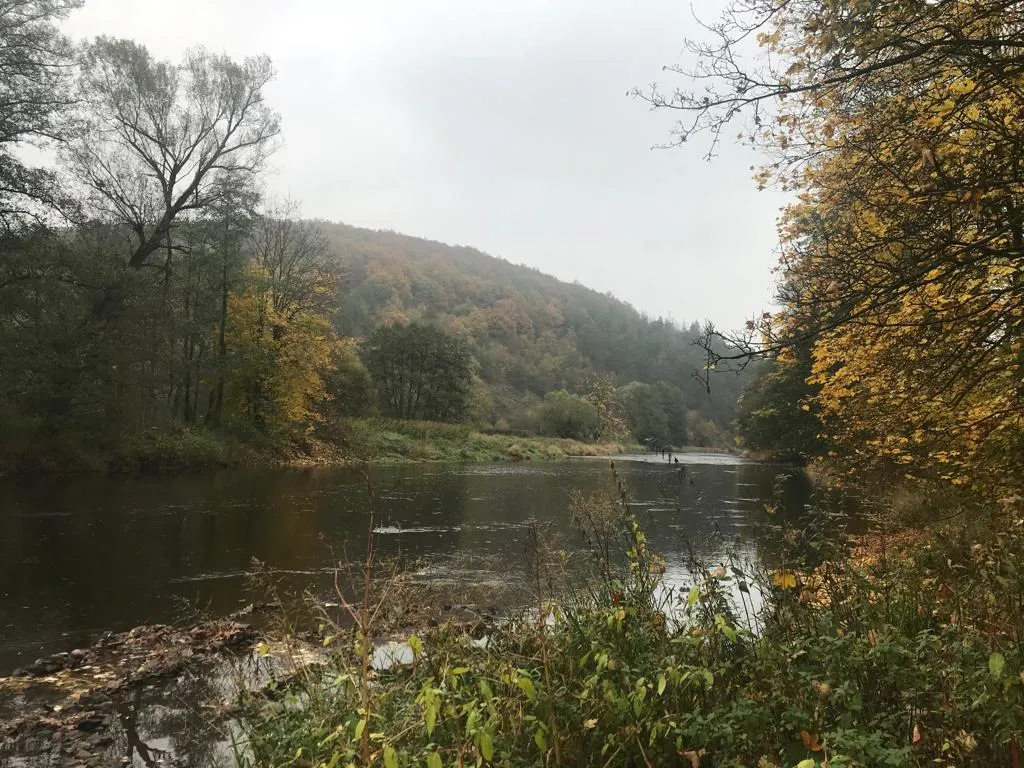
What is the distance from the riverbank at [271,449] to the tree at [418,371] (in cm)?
785

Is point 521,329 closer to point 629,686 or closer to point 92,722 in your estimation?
point 92,722

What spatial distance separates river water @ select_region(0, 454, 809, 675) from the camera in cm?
701

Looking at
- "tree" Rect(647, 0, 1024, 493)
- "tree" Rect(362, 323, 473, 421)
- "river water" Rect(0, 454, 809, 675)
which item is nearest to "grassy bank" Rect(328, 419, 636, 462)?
"tree" Rect(362, 323, 473, 421)

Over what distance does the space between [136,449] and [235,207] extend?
9.94m

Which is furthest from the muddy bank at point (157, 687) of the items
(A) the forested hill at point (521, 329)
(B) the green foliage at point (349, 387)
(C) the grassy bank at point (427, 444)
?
(A) the forested hill at point (521, 329)

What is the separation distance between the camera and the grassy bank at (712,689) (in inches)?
95.3

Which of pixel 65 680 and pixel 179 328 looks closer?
pixel 65 680

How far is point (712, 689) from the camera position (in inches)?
127

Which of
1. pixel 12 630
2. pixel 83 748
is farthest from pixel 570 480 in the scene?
pixel 83 748

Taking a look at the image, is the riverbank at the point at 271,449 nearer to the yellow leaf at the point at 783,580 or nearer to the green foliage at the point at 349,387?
the green foliage at the point at 349,387

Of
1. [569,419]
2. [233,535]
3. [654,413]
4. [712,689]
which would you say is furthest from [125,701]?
[654,413]

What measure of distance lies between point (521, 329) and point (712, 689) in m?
104

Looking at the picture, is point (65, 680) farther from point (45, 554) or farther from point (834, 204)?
point (834, 204)

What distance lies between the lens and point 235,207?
81.4 feet
